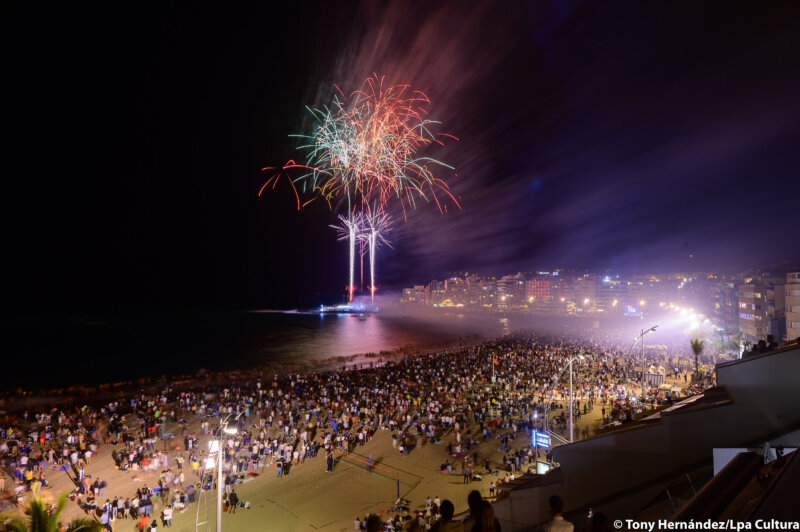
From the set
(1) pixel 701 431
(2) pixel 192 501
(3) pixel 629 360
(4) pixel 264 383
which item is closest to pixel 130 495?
(2) pixel 192 501

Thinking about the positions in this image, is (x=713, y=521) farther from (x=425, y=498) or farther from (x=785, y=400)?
(x=425, y=498)

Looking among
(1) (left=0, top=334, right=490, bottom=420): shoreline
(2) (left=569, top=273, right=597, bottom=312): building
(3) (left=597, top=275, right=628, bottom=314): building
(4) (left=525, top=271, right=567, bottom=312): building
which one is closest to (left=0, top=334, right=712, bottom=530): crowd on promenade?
(1) (left=0, top=334, right=490, bottom=420): shoreline

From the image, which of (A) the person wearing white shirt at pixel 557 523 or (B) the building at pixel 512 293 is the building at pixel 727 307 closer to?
(A) the person wearing white shirt at pixel 557 523

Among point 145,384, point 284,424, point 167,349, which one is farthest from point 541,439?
point 167,349

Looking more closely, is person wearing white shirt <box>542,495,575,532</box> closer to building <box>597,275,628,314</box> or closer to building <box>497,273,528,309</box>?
building <box>597,275,628,314</box>

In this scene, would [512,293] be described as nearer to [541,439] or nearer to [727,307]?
[727,307]

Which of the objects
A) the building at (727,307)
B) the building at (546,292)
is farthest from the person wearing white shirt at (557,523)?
the building at (546,292)
